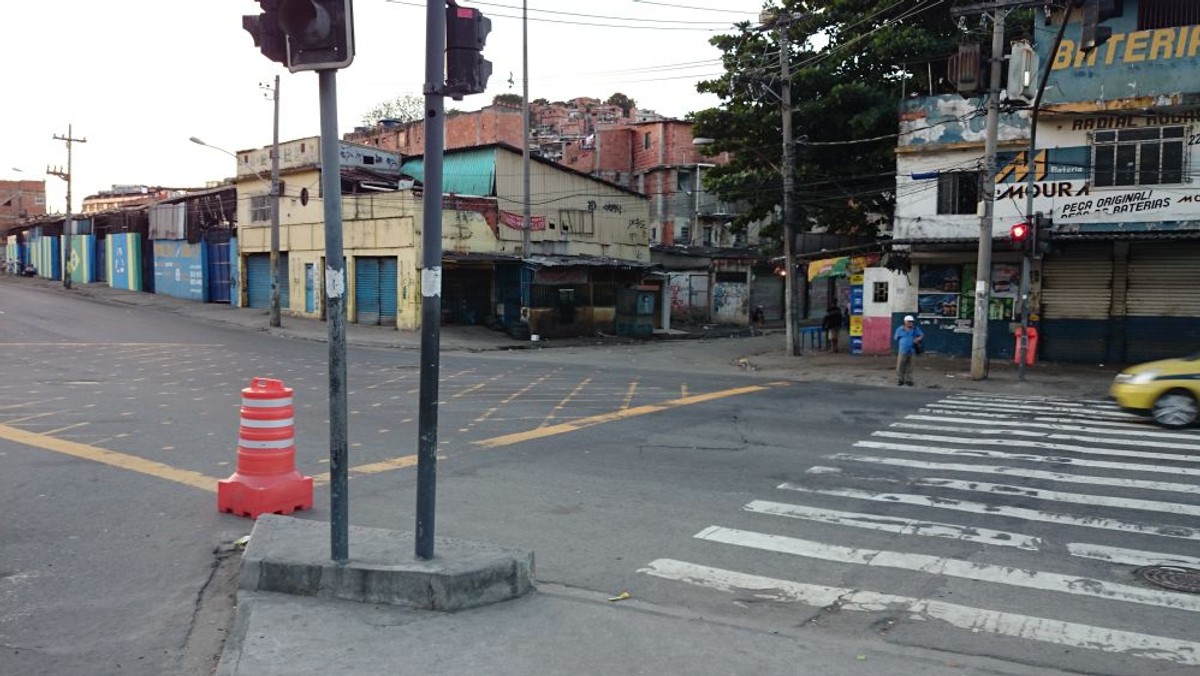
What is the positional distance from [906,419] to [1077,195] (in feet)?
41.0

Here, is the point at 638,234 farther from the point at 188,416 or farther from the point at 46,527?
the point at 46,527

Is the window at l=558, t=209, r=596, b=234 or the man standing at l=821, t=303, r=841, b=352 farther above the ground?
the window at l=558, t=209, r=596, b=234

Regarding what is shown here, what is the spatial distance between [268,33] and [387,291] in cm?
3175

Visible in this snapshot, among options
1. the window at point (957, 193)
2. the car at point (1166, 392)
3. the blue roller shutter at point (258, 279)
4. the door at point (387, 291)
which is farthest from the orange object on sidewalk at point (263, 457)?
the blue roller shutter at point (258, 279)

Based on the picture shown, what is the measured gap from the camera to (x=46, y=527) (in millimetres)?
7641

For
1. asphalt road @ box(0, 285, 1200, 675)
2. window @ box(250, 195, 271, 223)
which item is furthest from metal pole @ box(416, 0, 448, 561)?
window @ box(250, 195, 271, 223)

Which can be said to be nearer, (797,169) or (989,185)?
(989,185)

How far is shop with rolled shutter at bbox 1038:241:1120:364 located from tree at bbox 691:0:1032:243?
615 centimetres

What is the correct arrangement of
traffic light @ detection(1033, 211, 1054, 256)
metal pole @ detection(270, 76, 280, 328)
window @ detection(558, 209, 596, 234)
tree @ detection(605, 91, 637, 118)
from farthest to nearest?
tree @ detection(605, 91, 637, 118)
window @ detection(558, 209, 596, 234)
metal pole @ detection(270, 76, 280, 328)
traffic light @ detection(1033, 211, 1054, 256)

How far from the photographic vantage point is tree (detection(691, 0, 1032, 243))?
1083 inches

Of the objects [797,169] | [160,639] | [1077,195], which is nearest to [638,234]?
[797,169]

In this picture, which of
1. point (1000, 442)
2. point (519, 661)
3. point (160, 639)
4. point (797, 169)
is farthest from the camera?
point (797, 169)

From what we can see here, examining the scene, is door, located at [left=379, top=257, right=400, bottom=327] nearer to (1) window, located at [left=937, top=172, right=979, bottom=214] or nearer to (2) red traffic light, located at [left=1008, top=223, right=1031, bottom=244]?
(1) window, located at [left=937, top=172, right=979, bottom=214]

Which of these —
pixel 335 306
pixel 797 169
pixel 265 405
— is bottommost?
pixel 265 405
